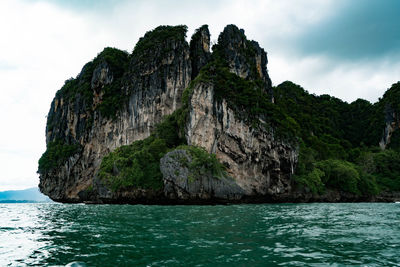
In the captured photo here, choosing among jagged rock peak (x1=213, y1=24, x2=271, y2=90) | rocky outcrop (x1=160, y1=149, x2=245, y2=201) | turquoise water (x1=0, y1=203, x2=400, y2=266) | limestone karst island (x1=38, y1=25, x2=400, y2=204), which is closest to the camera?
turquoise water (x1=0, y1=203, x2=400, y2=266)

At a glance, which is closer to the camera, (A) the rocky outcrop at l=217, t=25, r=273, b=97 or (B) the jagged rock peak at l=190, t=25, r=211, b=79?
(A) the rocky outcrop at l=217, t=25, r=273, b=97

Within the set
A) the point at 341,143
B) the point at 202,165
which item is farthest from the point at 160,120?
the point at 341,143

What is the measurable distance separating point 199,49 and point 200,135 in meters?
27.0

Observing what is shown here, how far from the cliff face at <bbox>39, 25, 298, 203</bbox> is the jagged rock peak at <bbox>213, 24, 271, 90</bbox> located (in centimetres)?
22

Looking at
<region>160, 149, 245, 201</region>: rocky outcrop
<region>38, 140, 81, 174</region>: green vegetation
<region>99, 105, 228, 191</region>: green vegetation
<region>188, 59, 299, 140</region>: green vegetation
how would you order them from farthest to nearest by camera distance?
<region>38, 140, 81, 174</region>: green vegetation, <region>188, 59, 299, 140</region>: green vegetation, <region>99, 105, 228, 191</region>: green vegetation, <region>160, 149, 245, 201</region>: rocky outcrop

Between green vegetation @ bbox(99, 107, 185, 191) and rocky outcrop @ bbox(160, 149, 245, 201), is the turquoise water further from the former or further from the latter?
green vegetation @ bbox(99, 107, 185, 191)

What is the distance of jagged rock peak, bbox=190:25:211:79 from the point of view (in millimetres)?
63781

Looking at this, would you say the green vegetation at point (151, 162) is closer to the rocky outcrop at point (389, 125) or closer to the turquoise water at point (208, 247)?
the turquoise water at point (208, 247)

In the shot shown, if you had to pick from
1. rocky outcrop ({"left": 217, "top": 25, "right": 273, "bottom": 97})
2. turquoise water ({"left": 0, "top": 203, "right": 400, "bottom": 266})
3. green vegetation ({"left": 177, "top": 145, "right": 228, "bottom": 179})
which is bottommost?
turquoise water ({"left": 0, "top": 203, "right": 400, "bottom": 266})

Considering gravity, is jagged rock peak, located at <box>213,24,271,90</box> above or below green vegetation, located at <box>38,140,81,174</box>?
above

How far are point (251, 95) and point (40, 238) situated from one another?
4220 centimetres

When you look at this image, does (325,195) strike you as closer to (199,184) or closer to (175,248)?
(199,184)

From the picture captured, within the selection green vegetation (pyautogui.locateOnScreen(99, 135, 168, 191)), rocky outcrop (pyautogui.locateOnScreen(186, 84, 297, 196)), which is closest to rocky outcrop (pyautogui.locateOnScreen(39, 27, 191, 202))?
green vegetation (pyautogui.locateOnScreen(99, 135, 168, 191))

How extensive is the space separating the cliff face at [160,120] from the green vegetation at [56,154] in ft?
0.81
